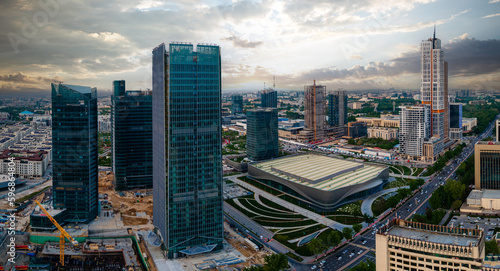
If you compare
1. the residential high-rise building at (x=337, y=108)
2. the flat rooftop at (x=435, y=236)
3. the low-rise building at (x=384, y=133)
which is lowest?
the flat rooftop at (x=435, y=236)

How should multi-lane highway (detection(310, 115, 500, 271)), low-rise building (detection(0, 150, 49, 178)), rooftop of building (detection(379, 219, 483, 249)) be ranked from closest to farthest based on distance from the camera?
rooftop of building (detection(379, 219, 483, 249)) → multi-lane highway (detection(310, 115, 500, 271)) → low-rise building (detection(0, 150, 49, 178))

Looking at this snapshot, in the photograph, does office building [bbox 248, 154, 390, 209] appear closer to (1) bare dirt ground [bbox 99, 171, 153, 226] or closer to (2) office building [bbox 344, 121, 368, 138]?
(1) bare dirt ground [bbox 99, 171, 153, 226]

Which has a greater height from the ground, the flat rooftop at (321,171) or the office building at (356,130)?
the office building at (356,130)

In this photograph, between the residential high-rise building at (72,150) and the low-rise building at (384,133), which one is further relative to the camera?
the low-rise building at (384,133)

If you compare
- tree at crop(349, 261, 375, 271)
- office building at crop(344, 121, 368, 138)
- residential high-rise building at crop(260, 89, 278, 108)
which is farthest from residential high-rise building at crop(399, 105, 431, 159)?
tree at crop(349, 261, 375, 271)

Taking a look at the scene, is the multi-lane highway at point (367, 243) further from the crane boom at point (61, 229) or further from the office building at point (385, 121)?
the office building at point (385, 121)

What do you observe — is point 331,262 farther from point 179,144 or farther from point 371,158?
point 371,158

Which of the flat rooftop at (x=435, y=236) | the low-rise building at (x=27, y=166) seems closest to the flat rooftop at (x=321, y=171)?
the flat rooftop at (x=435, y=236)
